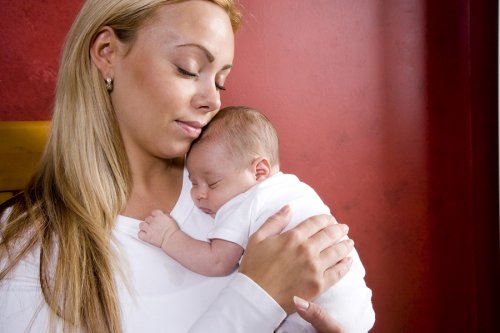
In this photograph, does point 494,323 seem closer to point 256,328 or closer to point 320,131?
point 320,131

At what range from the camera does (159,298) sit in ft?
3.96

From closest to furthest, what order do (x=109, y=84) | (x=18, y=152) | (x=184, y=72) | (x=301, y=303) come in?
(x=301, y=303)
(x=184, y=72)
(x=109, y=84)
(x=18, y=152)

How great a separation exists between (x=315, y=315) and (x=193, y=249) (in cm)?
36

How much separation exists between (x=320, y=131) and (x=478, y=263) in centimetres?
113

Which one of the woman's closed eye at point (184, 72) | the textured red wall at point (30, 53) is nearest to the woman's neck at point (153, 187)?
the woman's closed eye at point (184, 72)

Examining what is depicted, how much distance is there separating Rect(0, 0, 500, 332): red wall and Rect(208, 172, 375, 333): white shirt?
38.5 inches

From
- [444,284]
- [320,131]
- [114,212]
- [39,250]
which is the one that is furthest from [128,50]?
[444,284]

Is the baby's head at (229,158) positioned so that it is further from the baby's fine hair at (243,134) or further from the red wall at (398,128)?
the red wall at (398,128)

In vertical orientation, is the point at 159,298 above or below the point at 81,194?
below

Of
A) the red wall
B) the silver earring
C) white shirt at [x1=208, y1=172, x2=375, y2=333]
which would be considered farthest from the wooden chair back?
the red wall

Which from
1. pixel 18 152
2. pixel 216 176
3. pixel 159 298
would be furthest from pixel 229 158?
pixel 18 152

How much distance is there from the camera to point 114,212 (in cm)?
132

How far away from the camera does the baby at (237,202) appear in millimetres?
1226

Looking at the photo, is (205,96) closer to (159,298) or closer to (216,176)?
(216,176)
